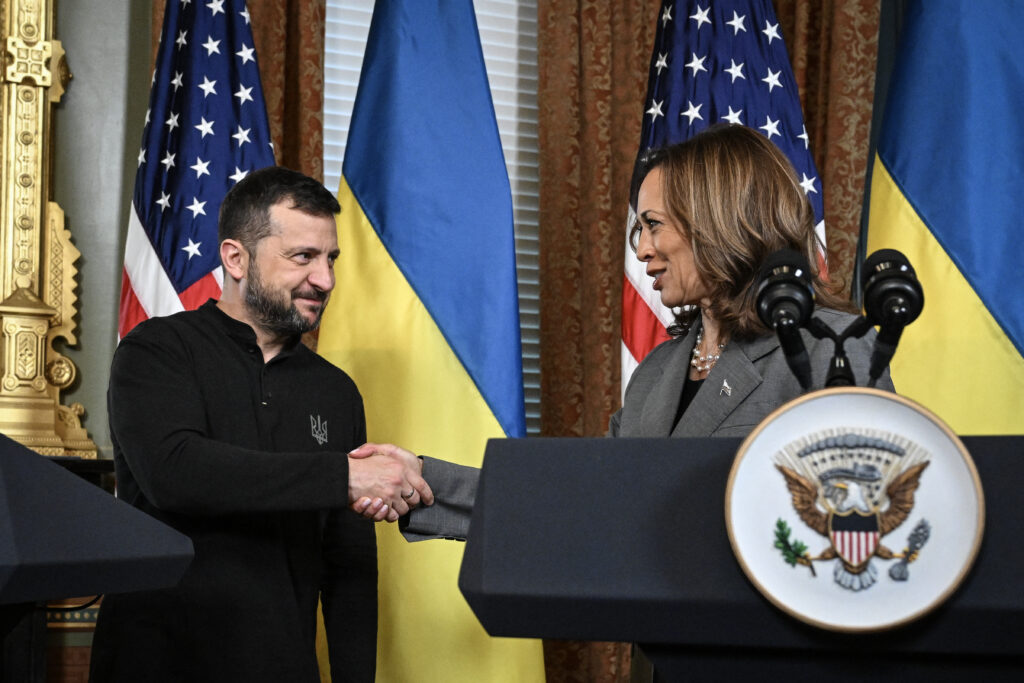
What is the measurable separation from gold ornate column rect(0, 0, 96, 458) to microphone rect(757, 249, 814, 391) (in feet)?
9.22

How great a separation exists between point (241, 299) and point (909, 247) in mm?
1863

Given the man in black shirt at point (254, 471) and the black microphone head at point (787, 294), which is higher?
the black microphone head at point (787, 294)

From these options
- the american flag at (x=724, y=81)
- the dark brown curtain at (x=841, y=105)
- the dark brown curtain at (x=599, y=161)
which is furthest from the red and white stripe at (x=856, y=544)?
the dark brown curtain at (x=841, y=105)

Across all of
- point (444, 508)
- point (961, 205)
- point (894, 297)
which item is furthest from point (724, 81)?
point (894, 297)

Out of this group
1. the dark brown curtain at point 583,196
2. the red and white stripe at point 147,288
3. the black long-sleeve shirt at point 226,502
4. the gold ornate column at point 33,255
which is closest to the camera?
the black long-sleeve shirt at point 226,502

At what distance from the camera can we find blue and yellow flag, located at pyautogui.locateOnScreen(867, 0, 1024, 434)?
9.38 ft

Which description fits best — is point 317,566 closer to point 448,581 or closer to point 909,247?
point 448,581

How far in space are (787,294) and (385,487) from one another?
4.21 feet

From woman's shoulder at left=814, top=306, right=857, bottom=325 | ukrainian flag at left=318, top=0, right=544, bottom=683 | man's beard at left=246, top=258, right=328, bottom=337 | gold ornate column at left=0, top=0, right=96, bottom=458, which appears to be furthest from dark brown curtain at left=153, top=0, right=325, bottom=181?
woman's shoulder at left=814, top=306, right=857, bottom=325

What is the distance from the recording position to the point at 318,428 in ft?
7.91

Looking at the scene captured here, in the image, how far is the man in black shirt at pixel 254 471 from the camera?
2064 mm

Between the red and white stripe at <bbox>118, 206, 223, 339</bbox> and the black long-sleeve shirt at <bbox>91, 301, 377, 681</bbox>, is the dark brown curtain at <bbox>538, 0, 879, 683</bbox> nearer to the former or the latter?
the red and white stripe at <bbox>118, 206, 223, 339</bbox>

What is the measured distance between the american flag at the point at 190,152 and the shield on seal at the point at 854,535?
2.47m

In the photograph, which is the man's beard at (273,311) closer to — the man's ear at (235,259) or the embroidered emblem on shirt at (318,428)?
the man's ear at (235,259)
